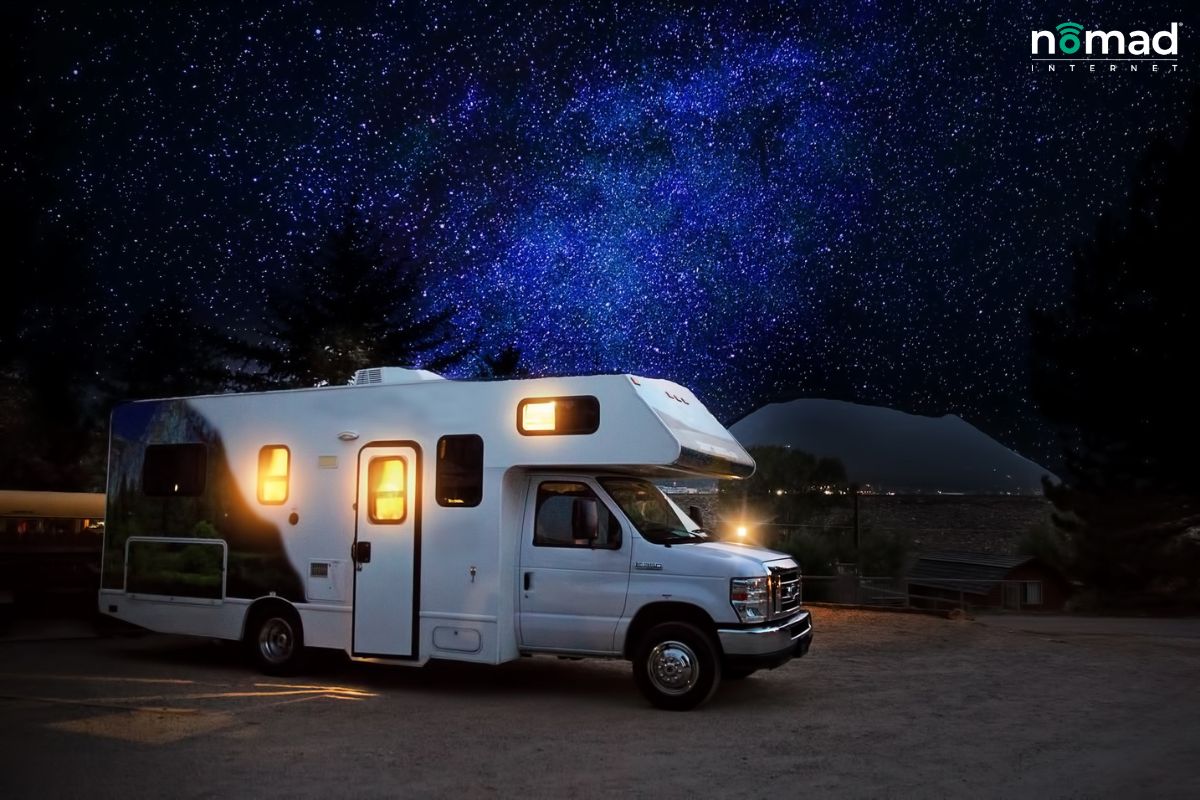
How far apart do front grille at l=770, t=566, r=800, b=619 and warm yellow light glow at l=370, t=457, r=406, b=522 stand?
13.0 ft

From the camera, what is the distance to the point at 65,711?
9414 millimetres

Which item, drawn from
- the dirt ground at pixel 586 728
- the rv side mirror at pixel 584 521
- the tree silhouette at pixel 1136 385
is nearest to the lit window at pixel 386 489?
the dirt ground at pixel 586 728

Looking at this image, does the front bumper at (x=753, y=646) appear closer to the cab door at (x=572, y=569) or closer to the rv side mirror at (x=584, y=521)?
the cab door at (x=572, y=569)

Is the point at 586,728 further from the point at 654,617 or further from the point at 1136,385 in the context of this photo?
the point at 1136,385

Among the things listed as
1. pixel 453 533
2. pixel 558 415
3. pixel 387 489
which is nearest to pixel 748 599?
pixel 558 415

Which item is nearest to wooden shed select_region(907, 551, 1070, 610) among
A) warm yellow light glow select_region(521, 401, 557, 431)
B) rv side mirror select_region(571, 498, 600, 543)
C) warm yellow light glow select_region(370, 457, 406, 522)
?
rv side mirror select_region(571, 498, 600, 543)

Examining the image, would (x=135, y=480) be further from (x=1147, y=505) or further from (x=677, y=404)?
(x=1147, y=505)

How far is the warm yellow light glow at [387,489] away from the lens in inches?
440

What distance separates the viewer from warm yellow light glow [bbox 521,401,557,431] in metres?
10.5

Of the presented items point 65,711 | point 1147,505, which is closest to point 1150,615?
point 1147,505

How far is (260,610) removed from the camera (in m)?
11.9

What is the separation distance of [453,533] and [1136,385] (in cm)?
1865

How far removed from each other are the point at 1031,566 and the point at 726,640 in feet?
112

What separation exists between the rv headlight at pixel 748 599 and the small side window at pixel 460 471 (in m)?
2.76
